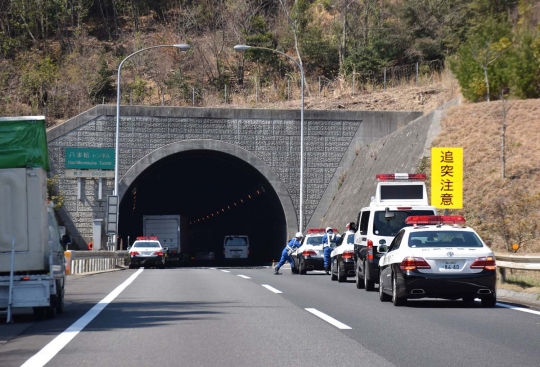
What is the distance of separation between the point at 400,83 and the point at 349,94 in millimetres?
4689

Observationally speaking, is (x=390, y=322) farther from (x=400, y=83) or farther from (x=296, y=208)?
(x=400, y=83)

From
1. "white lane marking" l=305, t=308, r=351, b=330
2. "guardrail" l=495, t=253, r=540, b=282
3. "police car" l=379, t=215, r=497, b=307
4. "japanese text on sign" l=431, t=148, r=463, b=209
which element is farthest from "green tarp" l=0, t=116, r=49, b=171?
"japanese text on sign" l=431, t=148, r=463, b=209

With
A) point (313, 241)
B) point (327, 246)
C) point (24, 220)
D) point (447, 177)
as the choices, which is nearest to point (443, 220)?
point (24, 220)

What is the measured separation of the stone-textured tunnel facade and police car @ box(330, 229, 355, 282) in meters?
21.3

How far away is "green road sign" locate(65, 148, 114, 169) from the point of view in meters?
46.2

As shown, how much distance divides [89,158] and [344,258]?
81.4ft

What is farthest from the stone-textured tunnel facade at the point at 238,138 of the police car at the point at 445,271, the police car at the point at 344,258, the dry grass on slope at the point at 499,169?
the police car at the point at 445,271

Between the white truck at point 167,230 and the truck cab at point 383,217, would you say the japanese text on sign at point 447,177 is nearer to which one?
the truck cab at point 383,217

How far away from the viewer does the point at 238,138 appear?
47281mm

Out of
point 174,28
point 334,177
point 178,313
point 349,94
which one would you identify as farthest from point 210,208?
point 178,313

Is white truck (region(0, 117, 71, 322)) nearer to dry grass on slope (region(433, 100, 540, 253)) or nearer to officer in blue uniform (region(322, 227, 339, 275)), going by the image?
officer in blue uniform (region(322, 227, 339, 275))

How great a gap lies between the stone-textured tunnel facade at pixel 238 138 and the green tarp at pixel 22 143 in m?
33.2

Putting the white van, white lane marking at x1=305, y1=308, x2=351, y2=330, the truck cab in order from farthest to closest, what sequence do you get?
the white van
the truck cab
white lane marking at x1=305, y1=308, x2=351, y2=330

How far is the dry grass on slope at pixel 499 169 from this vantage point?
1227 inches
